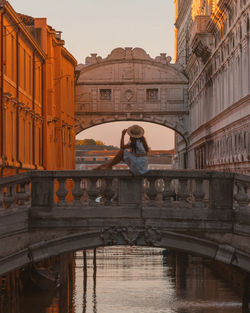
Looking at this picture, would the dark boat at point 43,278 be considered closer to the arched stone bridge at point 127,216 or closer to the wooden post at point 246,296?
the wooden post at point 246,296

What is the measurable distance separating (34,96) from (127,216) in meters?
23.6

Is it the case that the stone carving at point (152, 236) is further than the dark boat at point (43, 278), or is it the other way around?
the dark boat at point (43, 278)

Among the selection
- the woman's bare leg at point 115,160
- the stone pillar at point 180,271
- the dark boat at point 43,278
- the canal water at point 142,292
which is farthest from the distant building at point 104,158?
the woman's bare leg at point 115,160

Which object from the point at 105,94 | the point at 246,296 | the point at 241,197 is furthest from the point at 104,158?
the point at 241,197

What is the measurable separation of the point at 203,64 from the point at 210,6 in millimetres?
4837

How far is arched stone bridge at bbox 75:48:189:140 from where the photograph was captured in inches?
2226

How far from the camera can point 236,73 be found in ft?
117

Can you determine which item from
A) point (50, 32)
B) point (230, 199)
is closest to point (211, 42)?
point (50, 32)

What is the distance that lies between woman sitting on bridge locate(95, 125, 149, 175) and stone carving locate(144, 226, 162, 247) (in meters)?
0.93

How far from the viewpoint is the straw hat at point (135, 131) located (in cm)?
1463

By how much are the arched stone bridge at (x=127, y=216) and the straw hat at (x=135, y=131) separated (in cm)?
69

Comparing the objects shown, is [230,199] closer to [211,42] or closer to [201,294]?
[201,294]

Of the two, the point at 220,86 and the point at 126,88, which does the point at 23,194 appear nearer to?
the point at 220,86

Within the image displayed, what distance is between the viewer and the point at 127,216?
14.4m
